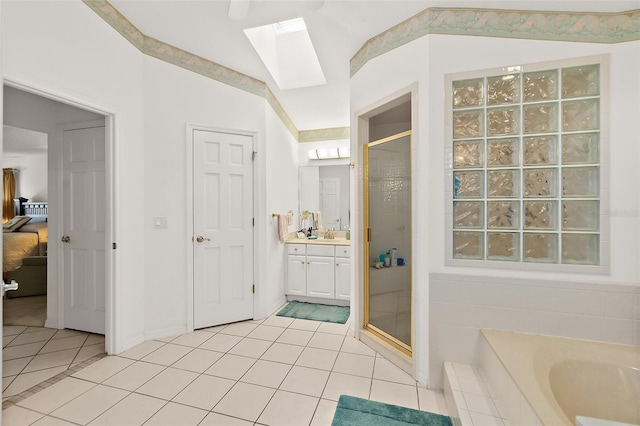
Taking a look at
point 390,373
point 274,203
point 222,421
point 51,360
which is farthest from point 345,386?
point 51,360

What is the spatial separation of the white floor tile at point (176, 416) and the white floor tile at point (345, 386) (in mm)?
773

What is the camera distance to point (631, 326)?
1.63 meters

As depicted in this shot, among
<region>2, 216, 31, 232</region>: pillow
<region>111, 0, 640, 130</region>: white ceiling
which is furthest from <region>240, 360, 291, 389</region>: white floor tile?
<region>2, 216, 31, 232</region>: pillow

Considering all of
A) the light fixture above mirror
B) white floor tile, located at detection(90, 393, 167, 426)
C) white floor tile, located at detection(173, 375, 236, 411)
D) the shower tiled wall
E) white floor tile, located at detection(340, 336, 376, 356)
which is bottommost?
white floor tile, located at detection(340, 336, 376, 356)

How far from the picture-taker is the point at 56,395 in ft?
5.90

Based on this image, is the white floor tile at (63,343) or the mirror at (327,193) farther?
the mirror at (327,193)

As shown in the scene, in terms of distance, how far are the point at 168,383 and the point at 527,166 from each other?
2836 millimetres

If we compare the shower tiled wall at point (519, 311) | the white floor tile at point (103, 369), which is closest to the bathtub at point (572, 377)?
the shower tiled wall at point (519, 311)

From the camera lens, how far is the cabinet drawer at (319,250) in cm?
351

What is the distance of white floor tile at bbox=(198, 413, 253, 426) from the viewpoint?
5.16ft

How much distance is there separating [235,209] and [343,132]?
215 centimetres

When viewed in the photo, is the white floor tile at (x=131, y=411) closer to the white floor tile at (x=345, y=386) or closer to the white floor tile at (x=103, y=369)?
the white floor tile at (x=103, y=369)

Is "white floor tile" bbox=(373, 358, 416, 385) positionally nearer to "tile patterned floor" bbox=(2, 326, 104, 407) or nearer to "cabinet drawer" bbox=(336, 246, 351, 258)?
"cabinet drawer" bbox=(336, 246, 351, 258)

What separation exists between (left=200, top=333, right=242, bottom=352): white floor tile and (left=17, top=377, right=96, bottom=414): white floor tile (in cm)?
80
